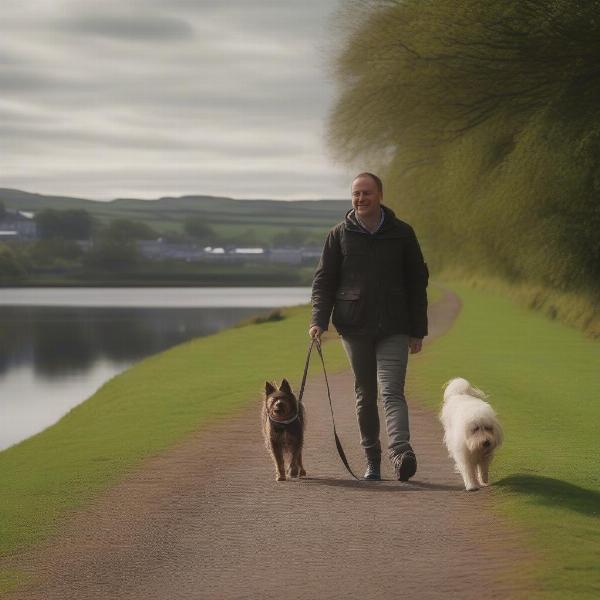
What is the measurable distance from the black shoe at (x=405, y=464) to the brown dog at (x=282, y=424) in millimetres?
888

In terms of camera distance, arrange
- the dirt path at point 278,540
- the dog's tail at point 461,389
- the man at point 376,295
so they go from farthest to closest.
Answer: the dog's tail at point 461,389 < the man at point 376,295 < the dirt path at point 278,540

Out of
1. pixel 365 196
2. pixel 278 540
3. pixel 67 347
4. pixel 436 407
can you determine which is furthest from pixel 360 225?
pixel 67 347

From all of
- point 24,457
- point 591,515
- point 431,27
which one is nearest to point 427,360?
point 431,27

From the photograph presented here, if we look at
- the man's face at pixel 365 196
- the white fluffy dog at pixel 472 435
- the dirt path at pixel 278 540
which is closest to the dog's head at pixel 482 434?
the white fluffy dog at pixel 472 435

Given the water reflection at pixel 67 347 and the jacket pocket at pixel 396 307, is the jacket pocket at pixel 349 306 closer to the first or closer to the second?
the jacket pocket at pixel 396 307

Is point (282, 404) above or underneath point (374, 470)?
above

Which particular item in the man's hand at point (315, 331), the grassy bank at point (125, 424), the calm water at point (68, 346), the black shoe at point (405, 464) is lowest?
the calm water at point (68, 346)

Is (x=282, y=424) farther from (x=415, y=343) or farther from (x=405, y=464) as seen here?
(x=415, y=343)

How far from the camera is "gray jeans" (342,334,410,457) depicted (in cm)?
971

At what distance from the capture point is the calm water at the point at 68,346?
97.1 feet

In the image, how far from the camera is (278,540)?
26.4ft

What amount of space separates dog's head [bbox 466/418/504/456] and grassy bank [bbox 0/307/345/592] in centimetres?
343

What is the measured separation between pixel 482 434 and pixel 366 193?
87.1 inches

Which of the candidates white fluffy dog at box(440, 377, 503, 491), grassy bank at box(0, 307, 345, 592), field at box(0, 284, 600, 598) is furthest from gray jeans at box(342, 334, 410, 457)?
grassy bank at box(0, 307, 345, 592)
